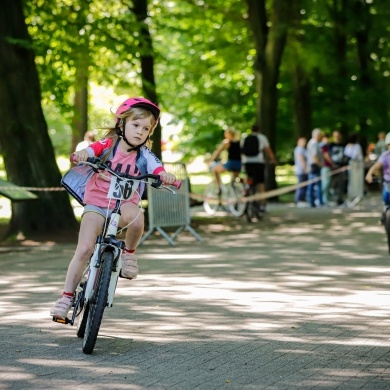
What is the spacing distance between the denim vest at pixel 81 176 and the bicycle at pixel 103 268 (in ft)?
0.71

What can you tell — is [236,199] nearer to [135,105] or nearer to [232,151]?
[232,151]

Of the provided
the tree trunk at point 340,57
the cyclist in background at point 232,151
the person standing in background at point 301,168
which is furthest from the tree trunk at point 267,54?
the tree trunk at point 340,57

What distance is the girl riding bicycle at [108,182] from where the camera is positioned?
8.38 m

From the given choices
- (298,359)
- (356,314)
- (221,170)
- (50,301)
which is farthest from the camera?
(221,170)

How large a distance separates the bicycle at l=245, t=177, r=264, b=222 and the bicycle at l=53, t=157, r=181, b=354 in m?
16.0

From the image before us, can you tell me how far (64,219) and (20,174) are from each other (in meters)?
1.07

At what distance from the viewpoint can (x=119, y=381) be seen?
7027mm

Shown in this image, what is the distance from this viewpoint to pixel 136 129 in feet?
27.8

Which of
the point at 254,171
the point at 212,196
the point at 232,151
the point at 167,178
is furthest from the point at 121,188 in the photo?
the point at 212,196

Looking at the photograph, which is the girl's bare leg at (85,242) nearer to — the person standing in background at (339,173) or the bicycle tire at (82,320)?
the bicycle tire at (82,320)

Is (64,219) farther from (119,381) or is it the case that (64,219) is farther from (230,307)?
(119,381)

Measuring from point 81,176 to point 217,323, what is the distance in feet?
6.07

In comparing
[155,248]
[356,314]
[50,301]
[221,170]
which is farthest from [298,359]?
[221,170]

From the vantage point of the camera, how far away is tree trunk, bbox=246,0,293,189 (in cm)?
3138
